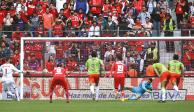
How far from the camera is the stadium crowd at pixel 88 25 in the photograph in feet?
102

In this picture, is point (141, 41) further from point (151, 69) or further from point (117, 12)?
point (117, 12)

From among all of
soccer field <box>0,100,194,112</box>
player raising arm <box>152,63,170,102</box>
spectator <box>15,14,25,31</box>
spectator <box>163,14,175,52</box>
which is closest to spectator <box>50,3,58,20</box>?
spectator <box>15,14,25,31</box>

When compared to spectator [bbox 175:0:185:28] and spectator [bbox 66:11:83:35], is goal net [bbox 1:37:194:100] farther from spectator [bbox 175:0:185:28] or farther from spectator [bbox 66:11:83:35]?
spectator [bbox 175:0:185:28]

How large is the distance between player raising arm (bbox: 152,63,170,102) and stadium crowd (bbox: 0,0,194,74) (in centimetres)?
102

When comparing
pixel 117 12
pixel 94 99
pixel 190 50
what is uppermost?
pixel 117 12

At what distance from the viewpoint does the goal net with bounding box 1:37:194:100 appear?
30656 mm

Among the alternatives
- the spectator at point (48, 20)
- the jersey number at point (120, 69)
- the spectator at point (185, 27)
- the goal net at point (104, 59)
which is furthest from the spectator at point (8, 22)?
the spectator at point (185, 27)

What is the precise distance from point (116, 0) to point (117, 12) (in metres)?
1.19

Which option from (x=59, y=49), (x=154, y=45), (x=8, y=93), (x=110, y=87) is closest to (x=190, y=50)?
(x=154, y=45)

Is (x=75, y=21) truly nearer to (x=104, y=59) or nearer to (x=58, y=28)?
(x=58, y=28)

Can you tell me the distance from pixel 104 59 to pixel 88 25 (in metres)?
3.32

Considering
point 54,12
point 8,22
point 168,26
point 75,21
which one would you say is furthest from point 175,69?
point 8,22

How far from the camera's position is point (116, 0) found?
3638cm

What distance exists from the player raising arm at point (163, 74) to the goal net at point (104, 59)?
114 centimetres
